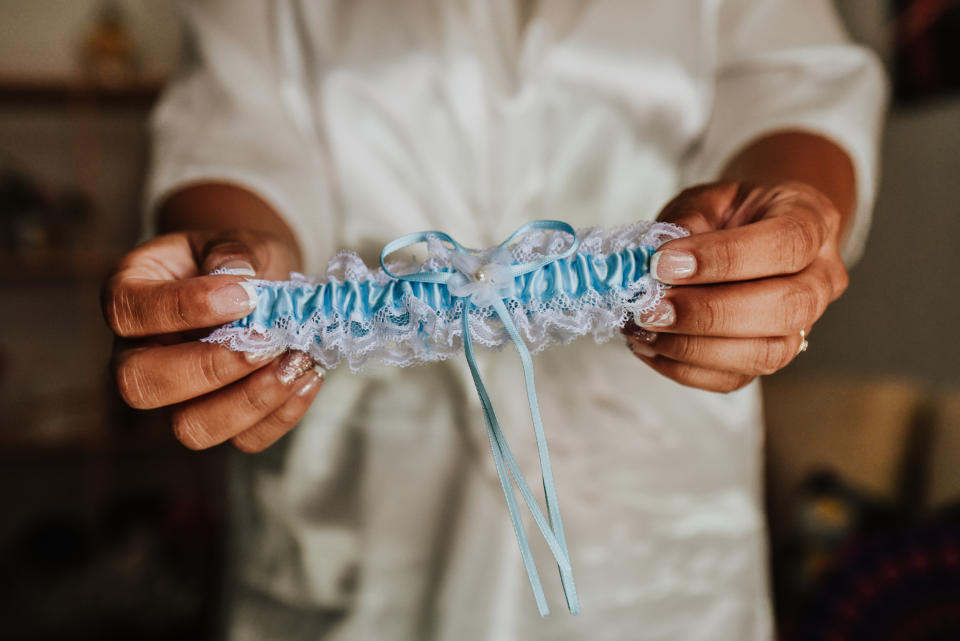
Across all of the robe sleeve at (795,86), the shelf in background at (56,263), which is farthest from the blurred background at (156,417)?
the robe sleeve at (795,86)

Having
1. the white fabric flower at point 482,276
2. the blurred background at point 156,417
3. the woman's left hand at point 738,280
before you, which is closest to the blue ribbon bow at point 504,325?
the white fabric flower at point 482,276

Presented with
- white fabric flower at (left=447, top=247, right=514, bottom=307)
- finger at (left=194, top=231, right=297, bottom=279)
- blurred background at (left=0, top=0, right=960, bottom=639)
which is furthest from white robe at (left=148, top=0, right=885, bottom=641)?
blurred background at (left=0, top=0, right=960, bottom=639)

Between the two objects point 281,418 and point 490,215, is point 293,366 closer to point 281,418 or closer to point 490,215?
point 281,418

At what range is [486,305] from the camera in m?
0.56

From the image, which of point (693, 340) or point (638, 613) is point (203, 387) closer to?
point (693, 340)

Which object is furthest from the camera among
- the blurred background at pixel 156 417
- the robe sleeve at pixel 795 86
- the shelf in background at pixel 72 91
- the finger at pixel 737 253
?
the shelf in background at pixel 72 91

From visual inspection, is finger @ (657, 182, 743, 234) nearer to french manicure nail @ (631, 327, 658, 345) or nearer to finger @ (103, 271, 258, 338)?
french manicure nail @ (631, 327, 658, 345)

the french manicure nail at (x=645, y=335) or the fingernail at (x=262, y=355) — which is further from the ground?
the fingernail at (x=262, y=355)

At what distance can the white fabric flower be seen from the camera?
55 cm

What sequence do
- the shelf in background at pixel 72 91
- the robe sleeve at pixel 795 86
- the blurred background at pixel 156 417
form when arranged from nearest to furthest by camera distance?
the robe sleeve at pixel 795 86
the blurred background at pixel 156 417
the shelf in background at pixel 72 91

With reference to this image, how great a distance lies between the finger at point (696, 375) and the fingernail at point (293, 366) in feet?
1.01

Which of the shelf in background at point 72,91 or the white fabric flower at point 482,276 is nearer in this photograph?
the white fabric flower at point 482,276

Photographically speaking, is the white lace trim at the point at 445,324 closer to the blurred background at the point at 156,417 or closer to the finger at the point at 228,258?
the finger at the point at 228,258

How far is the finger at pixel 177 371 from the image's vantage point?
541mm
